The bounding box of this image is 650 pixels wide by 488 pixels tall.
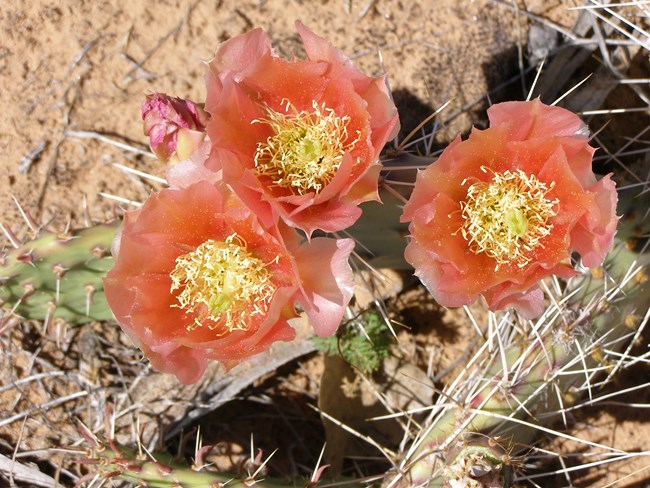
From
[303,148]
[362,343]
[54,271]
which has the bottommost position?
[362,343]

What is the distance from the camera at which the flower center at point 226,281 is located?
4.24ft

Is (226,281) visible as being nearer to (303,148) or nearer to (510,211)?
(303,148)

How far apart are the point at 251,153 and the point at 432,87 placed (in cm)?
97

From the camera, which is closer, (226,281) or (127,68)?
(226,281)

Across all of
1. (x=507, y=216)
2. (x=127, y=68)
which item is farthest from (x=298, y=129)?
(x=127, y=68)

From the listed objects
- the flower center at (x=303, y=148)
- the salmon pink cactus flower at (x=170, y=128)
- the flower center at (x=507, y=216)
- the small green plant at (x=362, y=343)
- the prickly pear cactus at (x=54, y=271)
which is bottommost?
the small green plant at (x=362, y=343)

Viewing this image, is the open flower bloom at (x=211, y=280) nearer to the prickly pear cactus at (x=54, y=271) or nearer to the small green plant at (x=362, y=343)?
the prickly pear cactus at (x=54, y=271)

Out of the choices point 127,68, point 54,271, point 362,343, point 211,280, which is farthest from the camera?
point 127,68

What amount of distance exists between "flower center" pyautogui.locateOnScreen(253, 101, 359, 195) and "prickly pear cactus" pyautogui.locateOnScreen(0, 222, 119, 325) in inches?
18.9

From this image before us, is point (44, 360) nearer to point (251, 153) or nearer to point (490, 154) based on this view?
point (251, 153)

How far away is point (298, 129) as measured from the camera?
1301mm

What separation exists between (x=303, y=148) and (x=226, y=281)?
286 millimetres

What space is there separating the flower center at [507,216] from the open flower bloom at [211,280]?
0.26 m

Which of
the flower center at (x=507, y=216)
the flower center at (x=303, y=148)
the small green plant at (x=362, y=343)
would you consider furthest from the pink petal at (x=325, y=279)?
the small green plant at (x=362, y=343)
